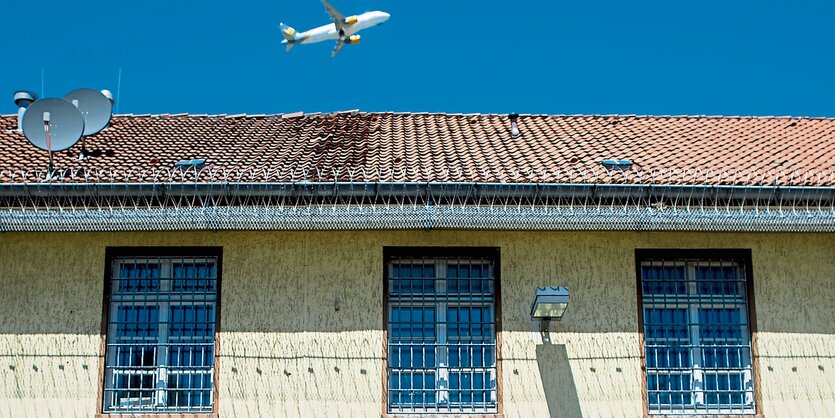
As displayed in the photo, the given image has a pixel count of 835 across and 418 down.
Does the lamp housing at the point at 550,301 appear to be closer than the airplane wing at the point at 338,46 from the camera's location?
Yes

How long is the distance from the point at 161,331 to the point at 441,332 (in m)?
2.60

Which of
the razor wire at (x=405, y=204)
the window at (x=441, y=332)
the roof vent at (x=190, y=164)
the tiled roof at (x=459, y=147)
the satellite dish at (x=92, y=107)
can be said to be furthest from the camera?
the satellite dish at (x=92, y=107)

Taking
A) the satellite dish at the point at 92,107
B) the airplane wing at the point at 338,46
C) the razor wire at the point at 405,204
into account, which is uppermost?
the airplane wing at the point at 338,46

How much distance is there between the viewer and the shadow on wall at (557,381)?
40.9 ft

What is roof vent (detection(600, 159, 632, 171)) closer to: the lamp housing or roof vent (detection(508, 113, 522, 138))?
the lamp housing

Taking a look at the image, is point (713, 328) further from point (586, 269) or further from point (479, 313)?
point (479, 313)

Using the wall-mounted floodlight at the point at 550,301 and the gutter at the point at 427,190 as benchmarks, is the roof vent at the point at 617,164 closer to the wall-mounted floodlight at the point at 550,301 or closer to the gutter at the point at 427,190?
the gutter at the point at 427,190

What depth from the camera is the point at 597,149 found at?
15203mm

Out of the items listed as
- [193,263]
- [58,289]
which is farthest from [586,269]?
[58,289]

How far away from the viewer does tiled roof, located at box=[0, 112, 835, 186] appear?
44.0 ft

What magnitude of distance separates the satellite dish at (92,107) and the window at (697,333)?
5933 millimetres

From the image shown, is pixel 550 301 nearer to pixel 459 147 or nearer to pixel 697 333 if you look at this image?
pixel 697 333

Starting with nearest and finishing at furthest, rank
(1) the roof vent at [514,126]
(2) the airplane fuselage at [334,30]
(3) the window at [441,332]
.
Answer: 1. (3) the window at [441,332]
2. (1) the roof vent at [514,126]
3. (2) the airplane fuselage at [334,30]

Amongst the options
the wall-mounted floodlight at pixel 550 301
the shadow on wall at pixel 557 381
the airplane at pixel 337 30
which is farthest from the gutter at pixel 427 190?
the airplane at pixel 337 30
